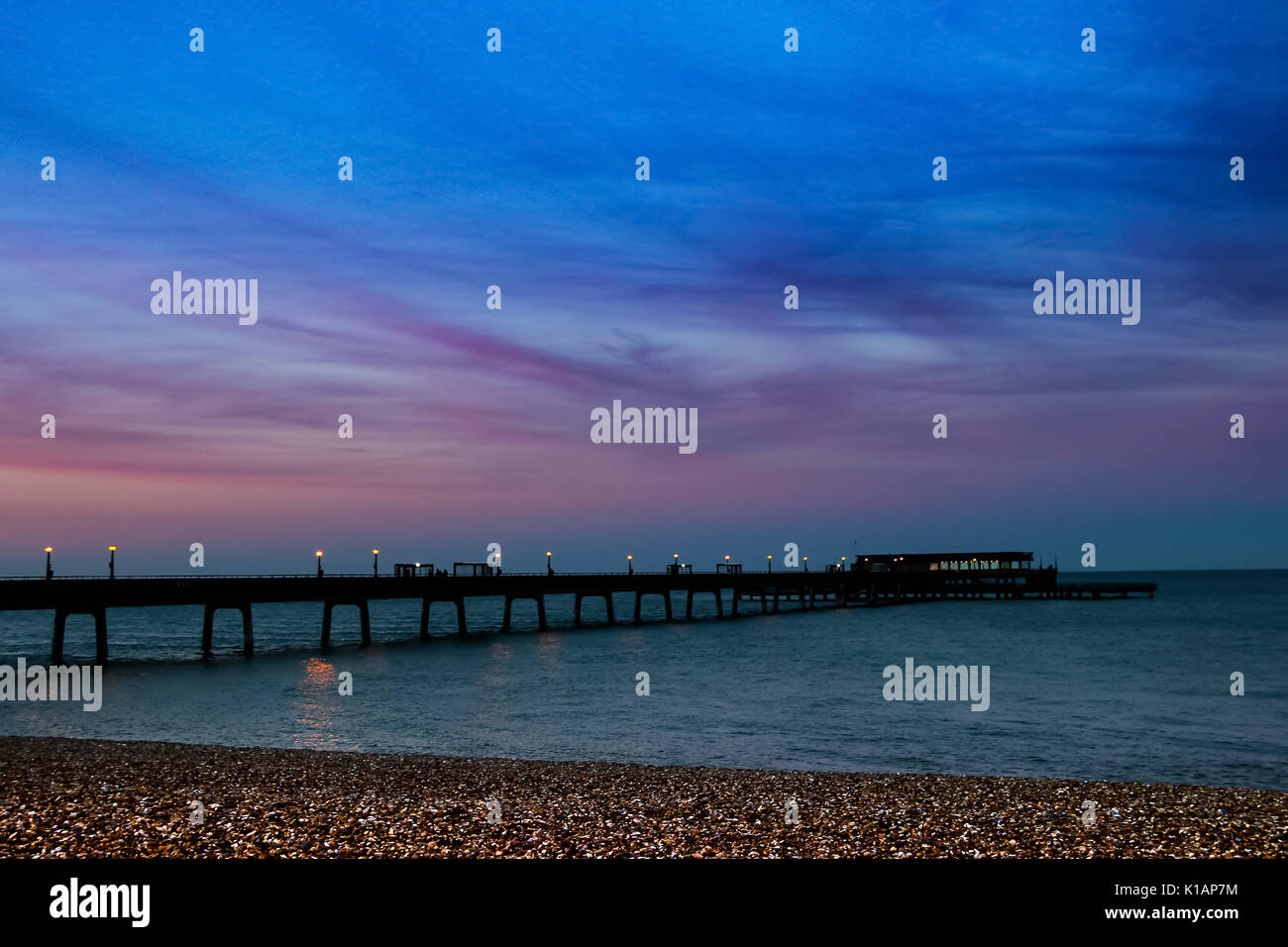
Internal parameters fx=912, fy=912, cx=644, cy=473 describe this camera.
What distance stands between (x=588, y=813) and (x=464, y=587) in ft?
241

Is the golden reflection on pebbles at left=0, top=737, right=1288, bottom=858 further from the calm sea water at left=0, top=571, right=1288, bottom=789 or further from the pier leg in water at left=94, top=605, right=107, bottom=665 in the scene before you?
the pier leg in water at left=94, top=605, right=107, bottom=665

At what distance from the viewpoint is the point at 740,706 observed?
4000cm

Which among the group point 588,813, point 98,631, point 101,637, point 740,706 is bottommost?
point 740,706

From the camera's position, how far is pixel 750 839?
43.8ft

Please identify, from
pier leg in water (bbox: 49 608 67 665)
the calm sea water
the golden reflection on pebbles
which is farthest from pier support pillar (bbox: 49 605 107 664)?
the golden reflection on pebbles

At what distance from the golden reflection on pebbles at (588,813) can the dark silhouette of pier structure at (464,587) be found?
40.3m

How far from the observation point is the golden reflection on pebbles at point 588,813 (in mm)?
12891

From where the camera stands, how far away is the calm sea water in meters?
28.7

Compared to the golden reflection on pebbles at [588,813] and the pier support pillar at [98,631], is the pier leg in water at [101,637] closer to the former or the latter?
the pier support pillar at [98,631]

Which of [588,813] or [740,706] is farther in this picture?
[740,706]

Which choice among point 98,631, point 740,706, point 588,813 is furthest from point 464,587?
point 588,813

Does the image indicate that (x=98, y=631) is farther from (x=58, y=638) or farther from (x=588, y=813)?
(x=588, y=813)
